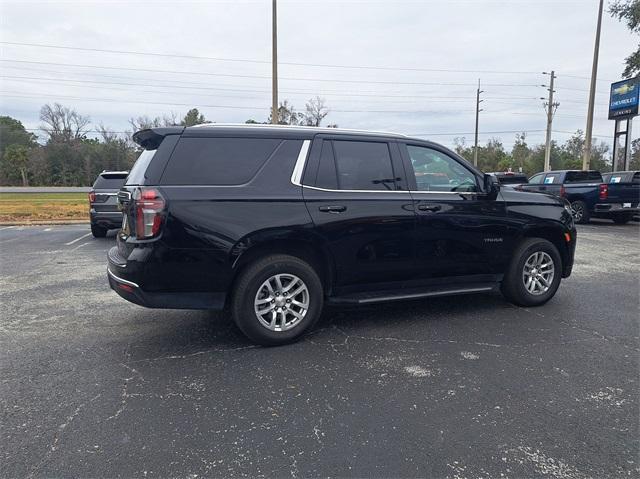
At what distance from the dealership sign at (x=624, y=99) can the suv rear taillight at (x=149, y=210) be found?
23.9m

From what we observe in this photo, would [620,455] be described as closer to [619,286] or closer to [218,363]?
[218,363]

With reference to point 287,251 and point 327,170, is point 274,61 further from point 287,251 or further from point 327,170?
point 287,251

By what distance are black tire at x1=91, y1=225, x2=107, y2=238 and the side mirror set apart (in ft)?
30.3

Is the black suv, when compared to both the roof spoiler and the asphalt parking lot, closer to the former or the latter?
the roof spoiler

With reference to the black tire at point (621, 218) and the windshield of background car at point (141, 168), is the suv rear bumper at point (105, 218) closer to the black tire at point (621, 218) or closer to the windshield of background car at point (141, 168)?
the windshield of background car at point (141, 168)

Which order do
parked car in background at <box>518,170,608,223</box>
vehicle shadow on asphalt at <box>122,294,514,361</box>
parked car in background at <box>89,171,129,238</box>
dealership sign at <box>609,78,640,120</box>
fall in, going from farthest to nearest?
dealership sign at <box>609,78,640,120</box> < parked car in background at <box>518,170,608,223</box> < parked car in background at <box>89,171,129,238</box> < vehicle shadow on asphalt at <box>122,294,514,361</box>

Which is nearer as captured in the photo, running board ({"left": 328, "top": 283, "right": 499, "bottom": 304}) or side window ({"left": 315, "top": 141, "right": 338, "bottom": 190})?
side window ({"left": 315, "top": 141, "right": 338, "bottom": 190})

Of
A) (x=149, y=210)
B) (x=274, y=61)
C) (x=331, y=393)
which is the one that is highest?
(x=274, y=61)

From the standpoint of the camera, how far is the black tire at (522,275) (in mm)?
5129

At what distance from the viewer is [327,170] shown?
13.9 feet

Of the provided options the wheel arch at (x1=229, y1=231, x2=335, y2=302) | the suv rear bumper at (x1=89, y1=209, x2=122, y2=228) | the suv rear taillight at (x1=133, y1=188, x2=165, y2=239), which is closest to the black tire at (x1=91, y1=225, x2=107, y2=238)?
the suv rear bumper at (x1=89, y1=209, x2=122, y2=228)

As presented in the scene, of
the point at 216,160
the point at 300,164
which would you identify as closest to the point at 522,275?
the point at 300,164

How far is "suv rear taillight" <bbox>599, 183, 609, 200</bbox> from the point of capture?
46.5 ft

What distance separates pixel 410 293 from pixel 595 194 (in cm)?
1275
